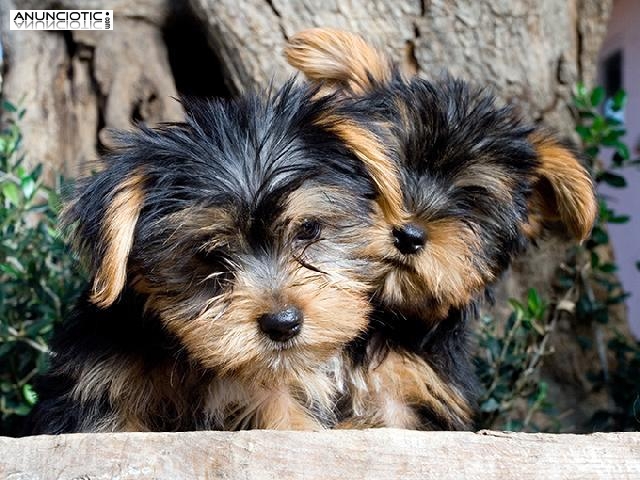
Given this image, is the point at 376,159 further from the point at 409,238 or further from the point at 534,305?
the point at 534,305

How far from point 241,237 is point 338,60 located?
3.69 ft

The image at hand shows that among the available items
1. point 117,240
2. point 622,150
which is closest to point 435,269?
point 117,240

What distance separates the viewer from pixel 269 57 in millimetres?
5113

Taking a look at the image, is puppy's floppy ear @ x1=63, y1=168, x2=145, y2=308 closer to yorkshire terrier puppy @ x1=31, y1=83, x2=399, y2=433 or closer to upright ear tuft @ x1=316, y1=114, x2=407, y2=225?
yorkshire terrier puppy @ x1=31, y1=83, x2=399, y2=433

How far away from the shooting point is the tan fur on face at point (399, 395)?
352cm

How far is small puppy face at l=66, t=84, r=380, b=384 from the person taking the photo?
302 cm

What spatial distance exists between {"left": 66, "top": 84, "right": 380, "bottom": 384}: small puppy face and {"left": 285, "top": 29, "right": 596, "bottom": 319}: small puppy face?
5.9 inches

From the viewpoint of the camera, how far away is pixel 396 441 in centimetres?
263

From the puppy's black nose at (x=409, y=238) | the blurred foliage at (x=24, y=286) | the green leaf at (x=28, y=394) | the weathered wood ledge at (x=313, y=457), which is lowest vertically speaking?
the green leaf at (x=28, y=394)

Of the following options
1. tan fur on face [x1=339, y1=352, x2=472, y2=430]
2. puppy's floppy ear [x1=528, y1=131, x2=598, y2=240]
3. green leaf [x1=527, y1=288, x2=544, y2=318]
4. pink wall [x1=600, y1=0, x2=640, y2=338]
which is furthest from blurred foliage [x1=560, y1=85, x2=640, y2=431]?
pink wall [x1=600, y1=0, x2=640, y2=338]

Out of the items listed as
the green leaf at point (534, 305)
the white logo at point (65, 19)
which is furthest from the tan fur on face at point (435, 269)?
the white logo at point (65, 19)

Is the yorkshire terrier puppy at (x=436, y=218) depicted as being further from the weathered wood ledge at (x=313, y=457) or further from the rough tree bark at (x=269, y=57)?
the rough tree bark at (x=269, y=57)

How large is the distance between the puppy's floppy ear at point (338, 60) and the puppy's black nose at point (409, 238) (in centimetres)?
75

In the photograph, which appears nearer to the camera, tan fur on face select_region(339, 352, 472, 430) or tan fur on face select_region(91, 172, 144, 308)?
tan fur on face select_region(91, 172, 144, 308)
